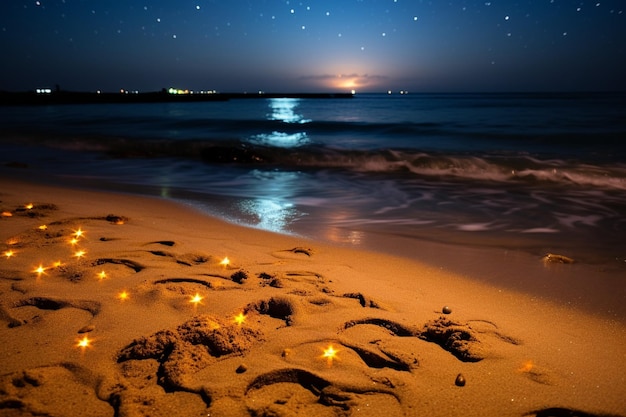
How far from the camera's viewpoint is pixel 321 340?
2.11 meters

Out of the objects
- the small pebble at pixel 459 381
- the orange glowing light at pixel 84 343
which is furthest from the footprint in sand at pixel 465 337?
the orange glowing light at pixel 84 343

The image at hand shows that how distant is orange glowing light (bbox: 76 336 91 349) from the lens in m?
2.00

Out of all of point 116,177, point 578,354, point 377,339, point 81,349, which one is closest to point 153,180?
point 116,177

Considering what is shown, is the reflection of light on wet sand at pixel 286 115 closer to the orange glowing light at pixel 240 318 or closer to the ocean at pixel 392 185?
the ocean at pixel 392 185

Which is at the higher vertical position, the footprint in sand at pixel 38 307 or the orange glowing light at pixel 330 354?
the footprint in sand at pixel 38 307

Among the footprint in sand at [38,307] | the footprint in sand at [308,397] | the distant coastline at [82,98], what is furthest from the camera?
the distant coastline at [82,98]

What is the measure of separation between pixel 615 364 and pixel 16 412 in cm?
282

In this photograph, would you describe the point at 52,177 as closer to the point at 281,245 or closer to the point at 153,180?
the point at 153,180

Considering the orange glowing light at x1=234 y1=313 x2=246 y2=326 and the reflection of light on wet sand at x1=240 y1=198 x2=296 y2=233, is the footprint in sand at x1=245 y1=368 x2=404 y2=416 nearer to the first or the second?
the orange glowing light at x1=234 y1=313 x2=246 y2=326

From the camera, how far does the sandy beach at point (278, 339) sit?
5.51 feet

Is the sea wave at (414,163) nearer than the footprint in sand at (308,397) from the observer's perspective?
No

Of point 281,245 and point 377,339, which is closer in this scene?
point 377,339

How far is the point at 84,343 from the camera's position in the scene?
6.63 feet

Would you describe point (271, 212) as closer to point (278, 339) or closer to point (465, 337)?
point (278, 339)
